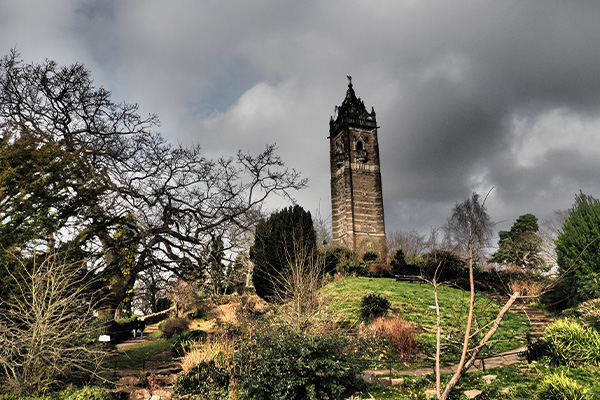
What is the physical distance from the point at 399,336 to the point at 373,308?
242cm

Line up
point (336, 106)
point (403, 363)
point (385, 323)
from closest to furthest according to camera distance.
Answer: point (403, 363) → point (385, 323) → point (336, 106)

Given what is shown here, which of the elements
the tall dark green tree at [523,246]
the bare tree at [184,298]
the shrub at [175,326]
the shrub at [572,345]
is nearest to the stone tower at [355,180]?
the tall dark green tree at [523,246]

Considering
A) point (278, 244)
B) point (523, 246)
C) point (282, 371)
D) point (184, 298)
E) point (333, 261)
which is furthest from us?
point (523, 246)

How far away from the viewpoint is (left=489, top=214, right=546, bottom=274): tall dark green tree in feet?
95.6

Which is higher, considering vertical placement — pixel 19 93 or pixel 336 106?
pixel 336 106

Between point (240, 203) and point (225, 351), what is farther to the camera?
point (240, 203)

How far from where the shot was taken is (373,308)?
12.6m

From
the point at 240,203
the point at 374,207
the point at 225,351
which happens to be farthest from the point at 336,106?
the point at 225,351

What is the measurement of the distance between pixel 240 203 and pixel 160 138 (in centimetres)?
368

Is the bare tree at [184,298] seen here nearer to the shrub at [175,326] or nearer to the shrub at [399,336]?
the shrub at [175,326]

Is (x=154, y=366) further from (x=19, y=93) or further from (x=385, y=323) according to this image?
(x=19, y=93)

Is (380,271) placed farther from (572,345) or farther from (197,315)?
(572,345)

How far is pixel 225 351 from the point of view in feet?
26.9

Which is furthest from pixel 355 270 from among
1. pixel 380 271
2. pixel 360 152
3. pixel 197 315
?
pixel 360 152
